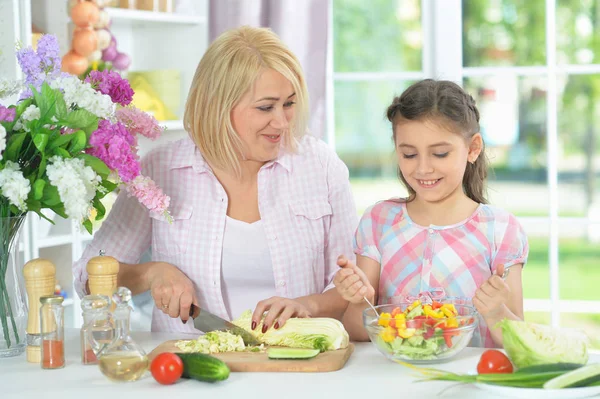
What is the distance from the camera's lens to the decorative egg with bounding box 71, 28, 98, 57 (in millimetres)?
3301

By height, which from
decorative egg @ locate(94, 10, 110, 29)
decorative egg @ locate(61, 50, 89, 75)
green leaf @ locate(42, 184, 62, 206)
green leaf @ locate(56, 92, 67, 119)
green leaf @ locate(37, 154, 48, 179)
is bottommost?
green leaf @ locate(42, 184, 62, 206)

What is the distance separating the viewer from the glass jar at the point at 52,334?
174cm

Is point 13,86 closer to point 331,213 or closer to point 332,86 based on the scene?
point 331,213

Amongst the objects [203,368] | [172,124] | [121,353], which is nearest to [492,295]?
[203,368]

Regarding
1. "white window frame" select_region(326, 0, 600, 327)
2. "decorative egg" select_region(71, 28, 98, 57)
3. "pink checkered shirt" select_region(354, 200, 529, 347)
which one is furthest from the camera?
"white window frame" select_region(326, 0, 600, 327)

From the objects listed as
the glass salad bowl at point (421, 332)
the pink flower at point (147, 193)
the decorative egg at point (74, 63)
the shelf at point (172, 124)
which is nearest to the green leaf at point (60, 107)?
the pink flower at point (147, 193)

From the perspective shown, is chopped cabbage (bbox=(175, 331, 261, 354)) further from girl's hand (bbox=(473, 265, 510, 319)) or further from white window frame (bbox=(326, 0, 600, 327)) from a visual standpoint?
white window frame (bbox=(326, 0, 600, 327))

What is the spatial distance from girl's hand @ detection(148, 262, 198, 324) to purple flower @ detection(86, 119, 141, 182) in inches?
14.2

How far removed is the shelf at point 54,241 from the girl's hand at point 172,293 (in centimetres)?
125

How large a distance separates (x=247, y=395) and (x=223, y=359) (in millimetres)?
194

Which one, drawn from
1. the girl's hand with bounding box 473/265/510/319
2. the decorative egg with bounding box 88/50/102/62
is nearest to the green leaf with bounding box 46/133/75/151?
the girl's hand with bounding box 473/265/510/319

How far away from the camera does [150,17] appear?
12.2 feet

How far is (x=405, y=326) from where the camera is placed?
164cm

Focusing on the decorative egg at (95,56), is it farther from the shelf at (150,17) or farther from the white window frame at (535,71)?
the white window frame at (535,71)
